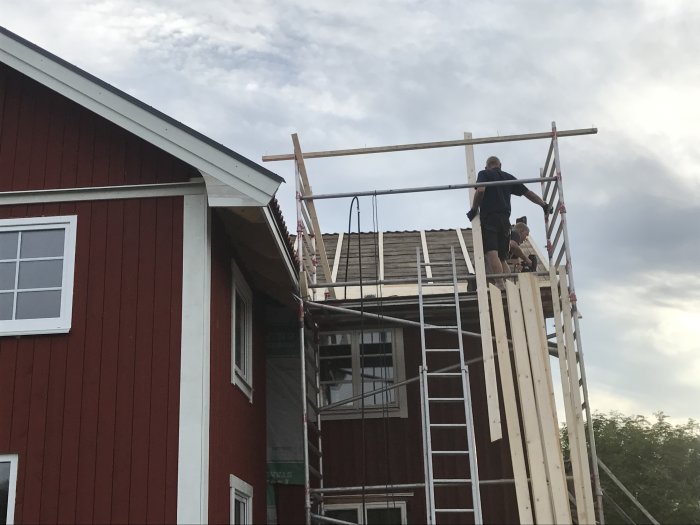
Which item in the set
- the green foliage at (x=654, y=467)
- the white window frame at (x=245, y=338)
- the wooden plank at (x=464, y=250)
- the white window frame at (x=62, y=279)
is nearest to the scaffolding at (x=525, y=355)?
the white window frame at (x=245, y=338)

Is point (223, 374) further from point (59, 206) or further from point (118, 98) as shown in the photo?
point (118, 98)

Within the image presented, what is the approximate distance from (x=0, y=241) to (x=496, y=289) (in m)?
5.65

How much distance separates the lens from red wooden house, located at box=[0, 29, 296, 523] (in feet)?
26.6

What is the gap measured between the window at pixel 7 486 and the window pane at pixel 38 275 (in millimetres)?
1701

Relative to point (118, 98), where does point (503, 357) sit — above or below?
below

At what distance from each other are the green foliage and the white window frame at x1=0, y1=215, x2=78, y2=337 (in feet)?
48.2

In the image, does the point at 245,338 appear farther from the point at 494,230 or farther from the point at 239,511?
the point at 494,230

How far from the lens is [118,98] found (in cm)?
881

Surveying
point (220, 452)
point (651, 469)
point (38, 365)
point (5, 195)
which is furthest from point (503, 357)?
point (651, 469)

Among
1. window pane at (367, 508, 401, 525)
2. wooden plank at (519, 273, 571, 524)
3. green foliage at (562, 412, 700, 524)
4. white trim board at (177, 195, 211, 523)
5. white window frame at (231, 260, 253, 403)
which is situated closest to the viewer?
white trim board at (177, 195, 211, 523)

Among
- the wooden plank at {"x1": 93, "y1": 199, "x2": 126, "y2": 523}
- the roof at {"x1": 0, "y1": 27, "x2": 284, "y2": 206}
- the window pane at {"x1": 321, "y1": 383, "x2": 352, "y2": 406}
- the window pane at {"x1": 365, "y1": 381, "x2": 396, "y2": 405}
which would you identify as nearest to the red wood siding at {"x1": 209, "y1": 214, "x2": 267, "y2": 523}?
the roof at {"x1": 0, "y1": 27, "x2": 284, "y2": 206}

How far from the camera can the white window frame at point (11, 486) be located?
8047 mm

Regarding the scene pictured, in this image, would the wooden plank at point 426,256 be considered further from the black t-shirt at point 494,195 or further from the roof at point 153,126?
the roof at point 153,126

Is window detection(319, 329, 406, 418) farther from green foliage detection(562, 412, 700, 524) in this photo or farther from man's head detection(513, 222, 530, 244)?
green foliage detection(562, 412, 700, 524)
